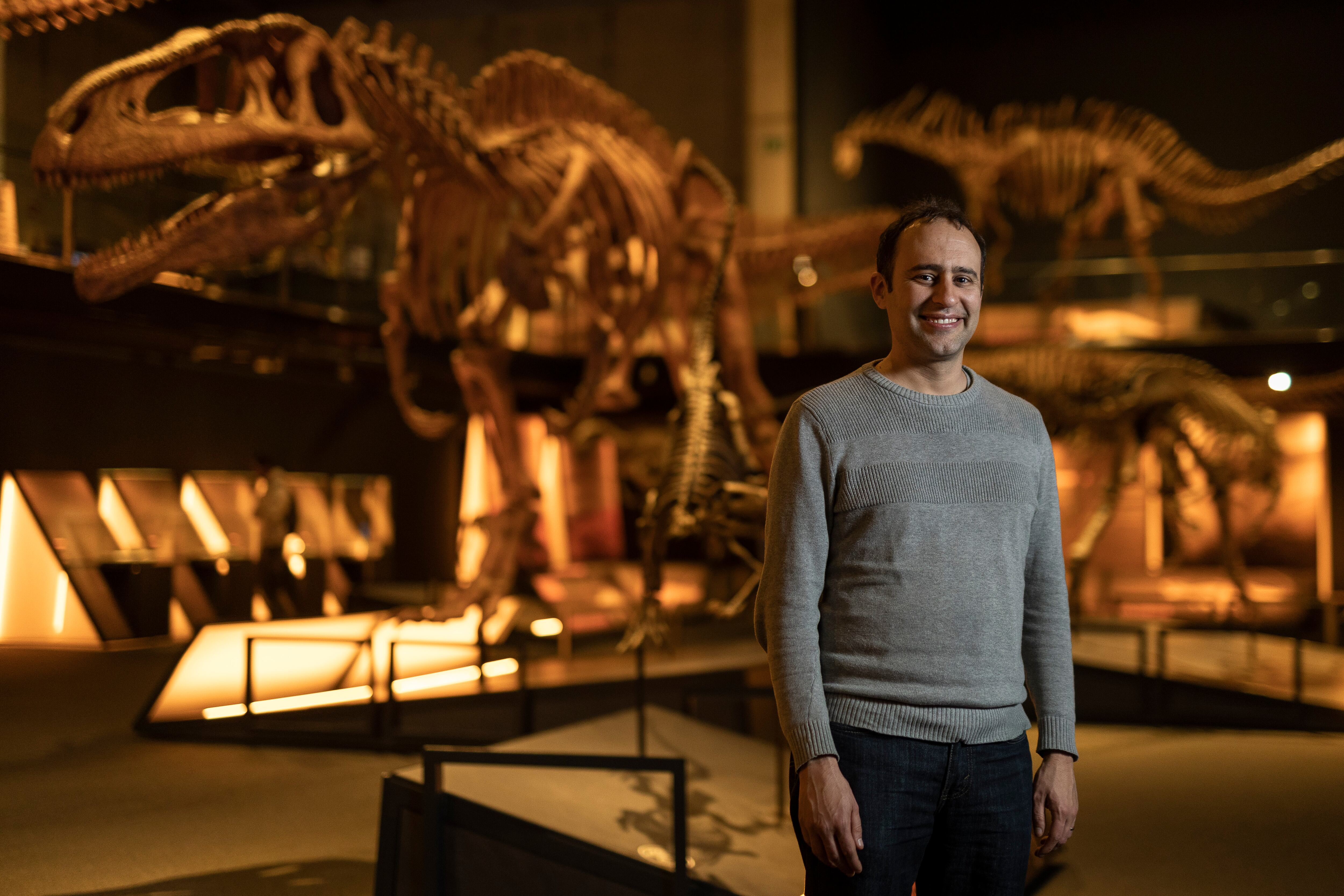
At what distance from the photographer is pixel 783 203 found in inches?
601

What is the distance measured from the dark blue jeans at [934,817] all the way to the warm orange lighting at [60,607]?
324cm

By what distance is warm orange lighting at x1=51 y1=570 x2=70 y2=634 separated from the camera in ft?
12.6

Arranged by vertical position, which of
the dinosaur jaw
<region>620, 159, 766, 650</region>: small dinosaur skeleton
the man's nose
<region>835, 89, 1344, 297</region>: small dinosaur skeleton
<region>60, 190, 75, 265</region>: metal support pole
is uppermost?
<region>835, 89, 1344, 297</region>: small dinosaur skeleton

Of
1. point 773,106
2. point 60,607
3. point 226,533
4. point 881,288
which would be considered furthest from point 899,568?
point 773,106

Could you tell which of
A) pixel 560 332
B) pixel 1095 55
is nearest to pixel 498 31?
pixel 560 332

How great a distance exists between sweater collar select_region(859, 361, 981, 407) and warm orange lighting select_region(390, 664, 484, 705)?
13.4 ft

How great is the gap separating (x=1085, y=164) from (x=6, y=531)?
10.4m

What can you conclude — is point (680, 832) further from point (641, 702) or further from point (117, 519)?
point (117, 519)

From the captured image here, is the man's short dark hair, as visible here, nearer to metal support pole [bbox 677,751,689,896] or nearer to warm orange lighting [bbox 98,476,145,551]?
metal support pole [bbox 677,751,689,896]

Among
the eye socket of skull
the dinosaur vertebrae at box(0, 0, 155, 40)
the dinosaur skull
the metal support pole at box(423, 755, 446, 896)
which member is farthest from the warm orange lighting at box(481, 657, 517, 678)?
the dinosaur vertebrae at box(0, 0, 155, 40)

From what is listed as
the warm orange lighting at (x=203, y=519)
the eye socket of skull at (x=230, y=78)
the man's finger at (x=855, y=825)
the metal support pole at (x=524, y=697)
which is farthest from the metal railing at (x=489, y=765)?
the warm orange lighting at (x=203, y=519)

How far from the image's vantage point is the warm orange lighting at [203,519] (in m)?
8.27

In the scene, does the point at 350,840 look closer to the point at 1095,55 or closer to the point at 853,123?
the point at 853,123

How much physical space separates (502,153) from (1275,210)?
1210cm
